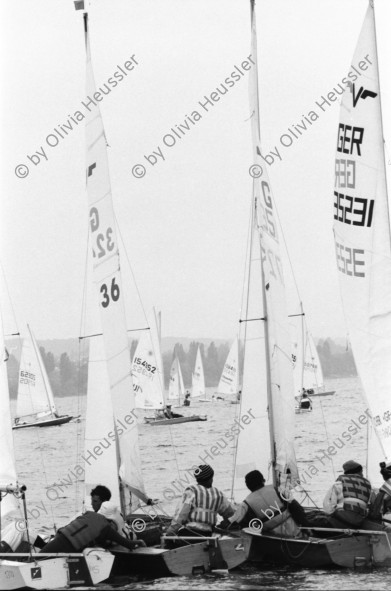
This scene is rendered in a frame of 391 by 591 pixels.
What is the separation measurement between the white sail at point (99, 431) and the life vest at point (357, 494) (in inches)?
129

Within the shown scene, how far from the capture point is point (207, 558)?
1266 centimetres

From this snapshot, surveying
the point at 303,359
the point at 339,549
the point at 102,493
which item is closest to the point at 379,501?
the point at 339,549

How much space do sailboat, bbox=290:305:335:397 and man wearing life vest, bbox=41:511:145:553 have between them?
108ft

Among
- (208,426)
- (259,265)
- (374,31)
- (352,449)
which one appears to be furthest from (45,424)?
(374,31)

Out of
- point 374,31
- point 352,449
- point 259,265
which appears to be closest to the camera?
point 374,31

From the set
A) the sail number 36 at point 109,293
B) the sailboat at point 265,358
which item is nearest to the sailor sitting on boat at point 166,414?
the sailboat at point 265,358

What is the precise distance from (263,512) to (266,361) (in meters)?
3.97

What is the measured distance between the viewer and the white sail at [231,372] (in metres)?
51.5

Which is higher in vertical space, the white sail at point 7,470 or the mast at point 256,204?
the mast at point 256,204

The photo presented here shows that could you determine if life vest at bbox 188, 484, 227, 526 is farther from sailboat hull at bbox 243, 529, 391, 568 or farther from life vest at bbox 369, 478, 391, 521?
life vest at bbox 369, 478, 391, 521

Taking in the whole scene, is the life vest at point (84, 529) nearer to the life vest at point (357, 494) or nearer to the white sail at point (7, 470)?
the white sail at point (7, 470)

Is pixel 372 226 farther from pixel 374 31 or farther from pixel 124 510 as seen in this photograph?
pixel 124 510

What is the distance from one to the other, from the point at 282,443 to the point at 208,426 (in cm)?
3499

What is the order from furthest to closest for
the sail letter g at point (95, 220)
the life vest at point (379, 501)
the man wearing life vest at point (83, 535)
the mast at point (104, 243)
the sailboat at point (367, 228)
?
the sail letter g at point (95, 220) → the mast at point (104, 243) → the sailboat at point (367, 228) → the life vest at point (379, 501) → the man wearing life vest at point (83, 535)
